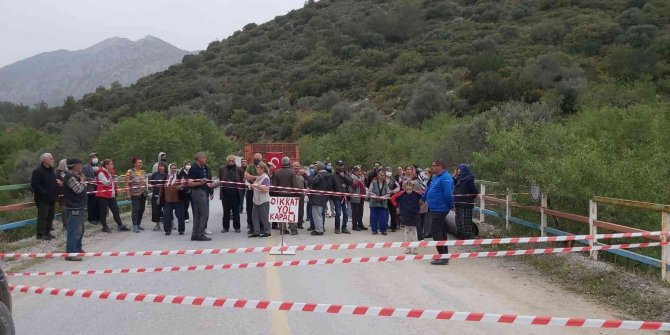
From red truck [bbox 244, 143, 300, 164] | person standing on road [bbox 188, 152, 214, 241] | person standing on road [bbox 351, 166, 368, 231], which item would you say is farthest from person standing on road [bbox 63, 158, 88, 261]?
red truck [bbox 244, 143, 300, 164]

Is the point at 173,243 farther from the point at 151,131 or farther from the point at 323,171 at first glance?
the point at 151,131

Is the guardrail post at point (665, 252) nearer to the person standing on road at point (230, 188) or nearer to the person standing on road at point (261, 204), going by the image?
the person standing on road at point (261, 204)

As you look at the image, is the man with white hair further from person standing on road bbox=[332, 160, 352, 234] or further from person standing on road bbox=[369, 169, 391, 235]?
person standing on road bbox=[369, 169, 391, 235]

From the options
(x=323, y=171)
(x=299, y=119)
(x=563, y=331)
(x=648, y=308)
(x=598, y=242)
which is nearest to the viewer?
(x=563, y=331)

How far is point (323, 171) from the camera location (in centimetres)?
1670

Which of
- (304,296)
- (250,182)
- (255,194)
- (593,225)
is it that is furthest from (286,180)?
(593,225)

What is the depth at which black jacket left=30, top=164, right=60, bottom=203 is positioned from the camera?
43.8 ft

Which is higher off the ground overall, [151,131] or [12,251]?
[151,131]

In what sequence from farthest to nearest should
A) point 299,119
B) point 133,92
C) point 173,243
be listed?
point 133,92 < point 299,119 < point 173,243

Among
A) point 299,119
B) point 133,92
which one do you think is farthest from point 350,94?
point 133,92

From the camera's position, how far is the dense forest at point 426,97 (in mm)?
13614

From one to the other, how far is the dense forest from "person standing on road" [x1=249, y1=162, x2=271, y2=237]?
16.6 ft

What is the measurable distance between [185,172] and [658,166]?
10.3 m

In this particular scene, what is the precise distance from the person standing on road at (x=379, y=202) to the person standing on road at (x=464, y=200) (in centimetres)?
256
